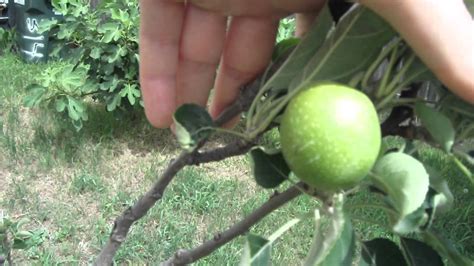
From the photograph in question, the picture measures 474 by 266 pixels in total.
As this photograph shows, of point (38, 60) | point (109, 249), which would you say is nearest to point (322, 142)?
point (109, 249)

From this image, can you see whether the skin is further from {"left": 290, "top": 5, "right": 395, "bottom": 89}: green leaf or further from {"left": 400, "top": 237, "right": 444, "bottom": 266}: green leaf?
{"left": 400, "top": 237, "right": 444, "bottom": 266}: green leaf

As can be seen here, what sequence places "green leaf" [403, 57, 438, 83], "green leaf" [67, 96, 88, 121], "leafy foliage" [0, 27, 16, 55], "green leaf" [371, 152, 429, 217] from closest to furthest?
"green leaf" [371, 152, 429, 217] < "green leaf" [403, 57, 438, 83] < "green leaf" [67, 96, 88, 121] < "leafy foliage" [0, 27, 16, 55]

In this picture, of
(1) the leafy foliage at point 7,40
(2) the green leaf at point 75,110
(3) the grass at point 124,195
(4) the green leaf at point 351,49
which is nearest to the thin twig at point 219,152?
(4) the green leaf at point 351,49

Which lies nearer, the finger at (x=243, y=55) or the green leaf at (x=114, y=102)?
the finger at (x=243, y=55)

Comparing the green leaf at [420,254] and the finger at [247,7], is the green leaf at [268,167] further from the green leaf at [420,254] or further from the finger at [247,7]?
the finger at [247,7]

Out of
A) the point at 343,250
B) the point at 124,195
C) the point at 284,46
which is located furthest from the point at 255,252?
the point at 124,195

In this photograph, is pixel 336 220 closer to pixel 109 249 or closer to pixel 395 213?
pixel 395 213

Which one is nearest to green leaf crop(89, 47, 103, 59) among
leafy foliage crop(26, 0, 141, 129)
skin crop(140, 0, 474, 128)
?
leafy foliage crop(26, 0, 141, 129)

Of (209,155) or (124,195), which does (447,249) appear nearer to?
(209,155)
